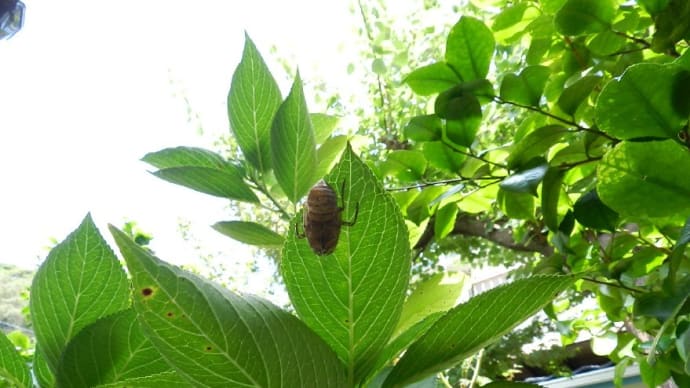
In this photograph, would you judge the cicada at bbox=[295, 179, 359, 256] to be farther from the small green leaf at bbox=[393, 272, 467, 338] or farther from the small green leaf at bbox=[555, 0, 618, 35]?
the small green leaf at bbox=[555, 0, 618, 35]

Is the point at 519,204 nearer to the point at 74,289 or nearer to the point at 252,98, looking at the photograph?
the point at 252,98

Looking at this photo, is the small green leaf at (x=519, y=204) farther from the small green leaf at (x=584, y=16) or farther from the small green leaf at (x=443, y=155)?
the small green leaf at (x=584, y=16)

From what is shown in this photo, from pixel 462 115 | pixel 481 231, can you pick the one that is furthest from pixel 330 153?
pixel 481 231

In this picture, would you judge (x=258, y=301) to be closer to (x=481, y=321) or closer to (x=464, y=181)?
(x=481, y=321)

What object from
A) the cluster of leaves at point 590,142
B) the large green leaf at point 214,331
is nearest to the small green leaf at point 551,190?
the cluster of leaves at point 590,142

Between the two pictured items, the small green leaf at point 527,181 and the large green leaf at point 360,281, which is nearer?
the large green leaf at point 360,281

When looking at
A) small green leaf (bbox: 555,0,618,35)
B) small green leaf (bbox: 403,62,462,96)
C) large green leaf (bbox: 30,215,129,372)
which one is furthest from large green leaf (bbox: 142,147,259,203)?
small green leaf (bbox: 555,0,618,35)

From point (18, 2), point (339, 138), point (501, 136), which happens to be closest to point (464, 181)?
point (339, 138)
